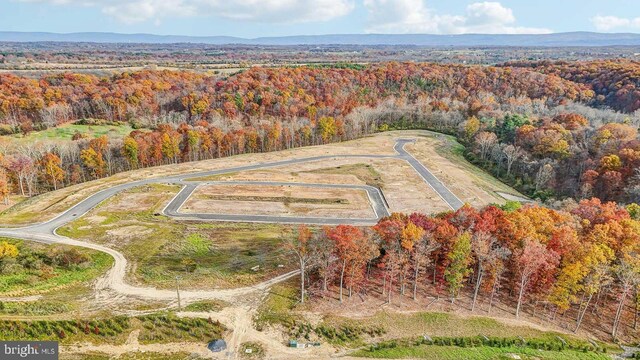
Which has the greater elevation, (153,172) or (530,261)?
(530,261)

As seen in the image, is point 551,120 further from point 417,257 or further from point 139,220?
point 139,220

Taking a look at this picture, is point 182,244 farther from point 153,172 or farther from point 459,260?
point 153,172

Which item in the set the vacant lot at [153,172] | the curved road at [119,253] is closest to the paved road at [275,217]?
the curved road at [119,253]

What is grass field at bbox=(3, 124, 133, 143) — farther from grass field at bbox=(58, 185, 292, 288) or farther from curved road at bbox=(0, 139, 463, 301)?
grass field at bbox=(58, 185, 292, 288)

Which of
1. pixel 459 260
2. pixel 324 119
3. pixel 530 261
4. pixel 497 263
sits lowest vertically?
pixel 497 263

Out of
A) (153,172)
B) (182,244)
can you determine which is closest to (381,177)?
(182,244)

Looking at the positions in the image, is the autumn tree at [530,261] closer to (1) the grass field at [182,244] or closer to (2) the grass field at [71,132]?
(1) the grass field at [182,244]

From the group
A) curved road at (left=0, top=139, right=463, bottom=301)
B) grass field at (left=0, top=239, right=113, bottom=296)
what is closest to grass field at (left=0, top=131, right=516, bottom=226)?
curved road at (left=0, top=139, right=463, bottom=301)
